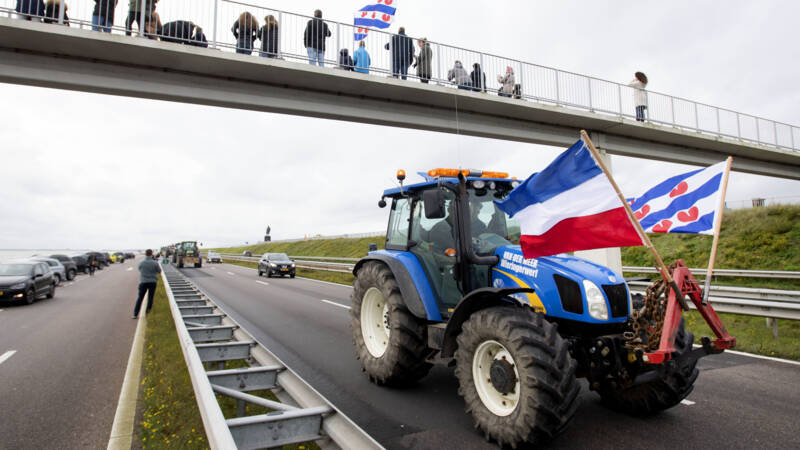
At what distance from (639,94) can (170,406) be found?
1662 cm

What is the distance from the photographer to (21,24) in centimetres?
848

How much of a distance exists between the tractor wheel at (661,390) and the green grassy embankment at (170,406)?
2967 millimetres

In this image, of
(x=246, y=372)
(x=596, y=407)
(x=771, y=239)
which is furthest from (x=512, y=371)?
(x=771, y=239)

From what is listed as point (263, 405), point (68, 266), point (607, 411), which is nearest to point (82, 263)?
point (68, 266)

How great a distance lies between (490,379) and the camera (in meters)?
3.54

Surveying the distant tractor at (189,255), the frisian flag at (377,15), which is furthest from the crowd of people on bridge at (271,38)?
the distant tractor at (189,255)

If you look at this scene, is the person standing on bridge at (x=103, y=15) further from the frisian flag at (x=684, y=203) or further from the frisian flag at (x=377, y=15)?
the frisian flag at (x=684, y=203)

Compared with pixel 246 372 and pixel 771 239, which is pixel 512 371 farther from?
pixel 771 239

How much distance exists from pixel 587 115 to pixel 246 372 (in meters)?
13.6

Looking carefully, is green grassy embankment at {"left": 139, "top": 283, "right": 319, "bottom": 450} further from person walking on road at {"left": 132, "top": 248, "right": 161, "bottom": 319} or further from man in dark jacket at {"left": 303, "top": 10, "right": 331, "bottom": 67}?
man in dark jacket at {"left": 303, "top": 10, "right": 331, "bottom": 67}

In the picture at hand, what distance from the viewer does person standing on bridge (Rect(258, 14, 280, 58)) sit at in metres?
10.7

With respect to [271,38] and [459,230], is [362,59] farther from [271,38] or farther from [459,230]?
[459,230]

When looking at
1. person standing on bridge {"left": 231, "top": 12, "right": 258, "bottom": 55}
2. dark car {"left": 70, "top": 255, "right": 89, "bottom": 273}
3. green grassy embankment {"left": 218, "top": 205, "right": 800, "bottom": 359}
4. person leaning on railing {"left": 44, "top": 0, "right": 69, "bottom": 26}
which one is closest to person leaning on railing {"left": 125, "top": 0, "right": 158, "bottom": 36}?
person leaning on railing {"left": 44, "top": 0, "right": 69, "bottom": 26}

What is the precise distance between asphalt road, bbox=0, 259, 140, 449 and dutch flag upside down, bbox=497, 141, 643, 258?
450cm
